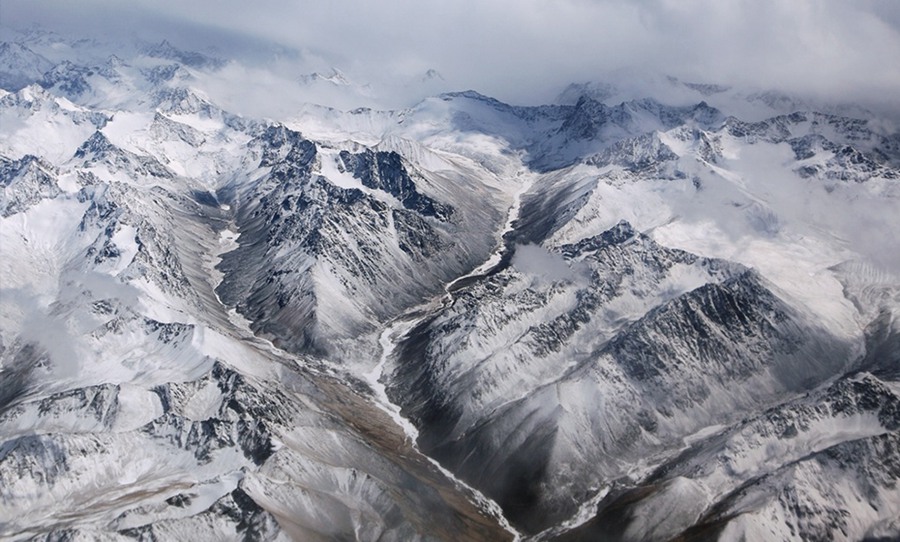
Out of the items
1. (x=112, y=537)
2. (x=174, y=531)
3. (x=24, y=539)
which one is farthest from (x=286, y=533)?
(x=24, y=539)

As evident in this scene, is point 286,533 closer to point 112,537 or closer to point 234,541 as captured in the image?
point 234,541

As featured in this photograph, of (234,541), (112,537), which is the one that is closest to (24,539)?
(112,537)

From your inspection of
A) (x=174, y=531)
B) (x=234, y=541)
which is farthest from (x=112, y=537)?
(x=234, y=541)

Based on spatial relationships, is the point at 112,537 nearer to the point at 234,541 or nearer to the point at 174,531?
the point at 174,531

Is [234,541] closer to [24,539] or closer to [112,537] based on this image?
[112,537]

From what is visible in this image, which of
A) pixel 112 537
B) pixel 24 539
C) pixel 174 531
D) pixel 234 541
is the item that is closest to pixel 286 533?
pixel 234 541

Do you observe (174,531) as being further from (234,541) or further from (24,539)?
(24,539)

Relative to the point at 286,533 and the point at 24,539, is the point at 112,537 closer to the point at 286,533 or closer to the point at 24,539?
the point at 24,539
